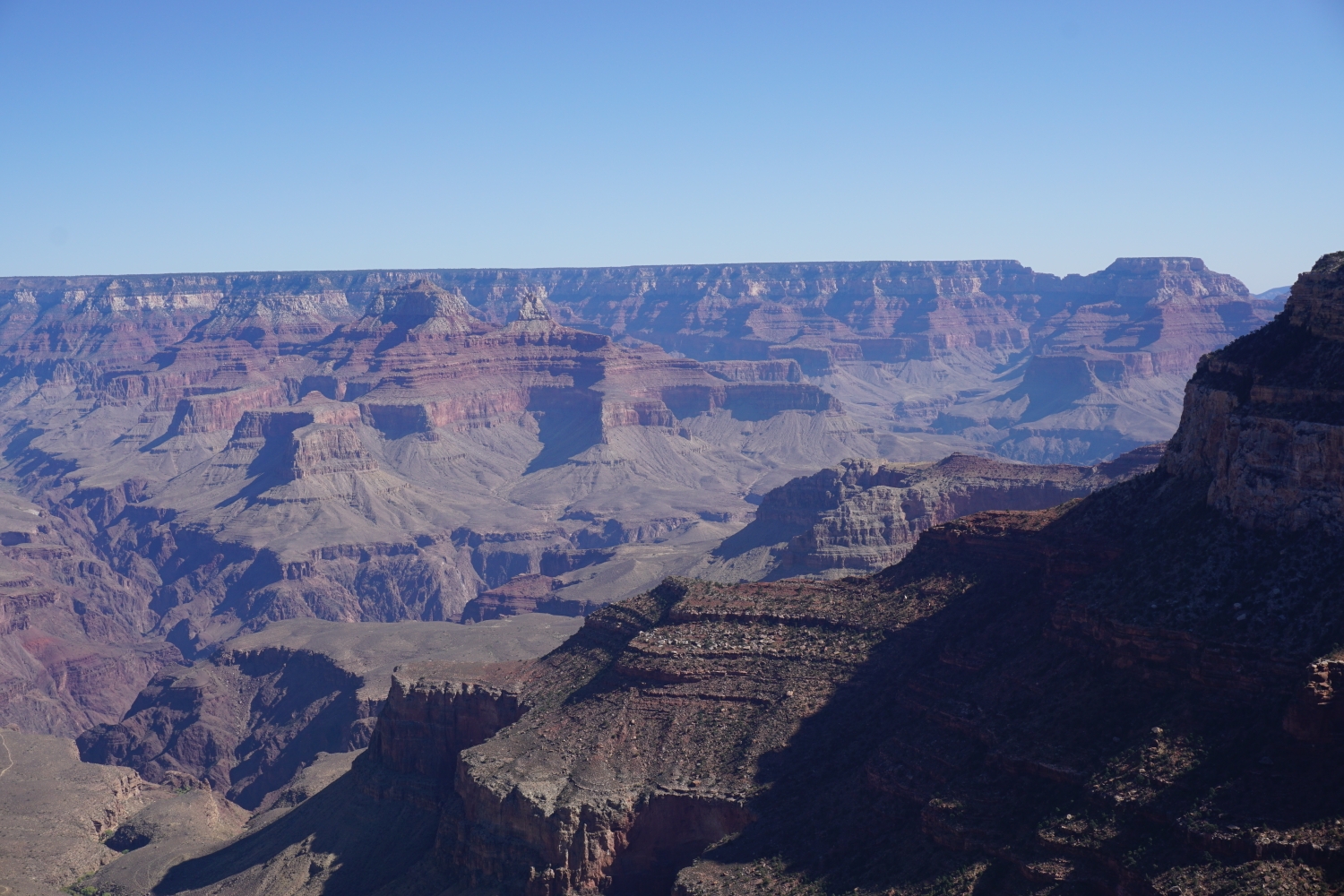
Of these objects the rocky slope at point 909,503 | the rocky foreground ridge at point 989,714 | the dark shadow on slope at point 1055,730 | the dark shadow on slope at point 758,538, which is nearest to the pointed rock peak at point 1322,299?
the rocky foreground ridge at point 989,714

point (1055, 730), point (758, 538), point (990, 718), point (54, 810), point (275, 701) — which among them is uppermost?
point (1055, 730)

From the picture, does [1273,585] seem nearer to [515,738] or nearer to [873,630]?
[873,630]

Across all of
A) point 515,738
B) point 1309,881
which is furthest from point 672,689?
point 1309,881

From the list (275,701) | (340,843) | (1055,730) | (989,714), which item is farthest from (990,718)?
(275,701)

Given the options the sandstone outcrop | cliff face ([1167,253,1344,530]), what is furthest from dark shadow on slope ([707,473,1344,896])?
the sandstone outcrop

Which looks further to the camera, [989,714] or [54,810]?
[54,810]

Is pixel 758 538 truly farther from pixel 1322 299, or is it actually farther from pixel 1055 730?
pixel 1055 730
